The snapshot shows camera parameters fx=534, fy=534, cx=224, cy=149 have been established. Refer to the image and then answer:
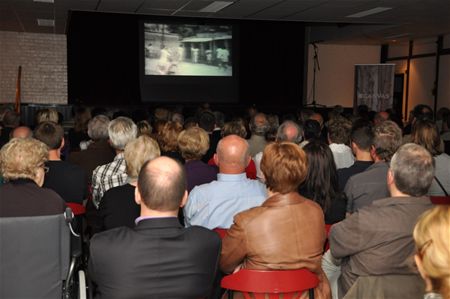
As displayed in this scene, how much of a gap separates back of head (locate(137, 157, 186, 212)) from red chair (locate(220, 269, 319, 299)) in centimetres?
47

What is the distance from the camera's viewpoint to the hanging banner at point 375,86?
1369 cm

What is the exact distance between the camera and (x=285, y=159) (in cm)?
261

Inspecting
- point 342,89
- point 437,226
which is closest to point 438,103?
point 342,89

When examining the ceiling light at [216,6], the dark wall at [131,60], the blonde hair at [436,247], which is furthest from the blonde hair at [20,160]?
the dark wall at [131,60]

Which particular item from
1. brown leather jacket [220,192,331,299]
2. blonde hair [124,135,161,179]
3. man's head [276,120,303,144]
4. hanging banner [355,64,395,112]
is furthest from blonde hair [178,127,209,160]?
hanging banner [355,64,395,112]

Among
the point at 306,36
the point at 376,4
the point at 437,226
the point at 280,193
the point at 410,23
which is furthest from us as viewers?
the point at 306,36

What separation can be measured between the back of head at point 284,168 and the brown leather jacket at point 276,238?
7cm

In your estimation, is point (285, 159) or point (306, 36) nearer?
point (285, 159)

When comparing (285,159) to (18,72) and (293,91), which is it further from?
(293,91)

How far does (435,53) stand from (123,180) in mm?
12547

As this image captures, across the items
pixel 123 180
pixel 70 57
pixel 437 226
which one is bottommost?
pixel 123 180

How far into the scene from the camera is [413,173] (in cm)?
244

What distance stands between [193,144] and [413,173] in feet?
Answer: 6.81

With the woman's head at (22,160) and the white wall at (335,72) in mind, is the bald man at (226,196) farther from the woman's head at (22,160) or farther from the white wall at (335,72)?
the white wall at (335,72)
